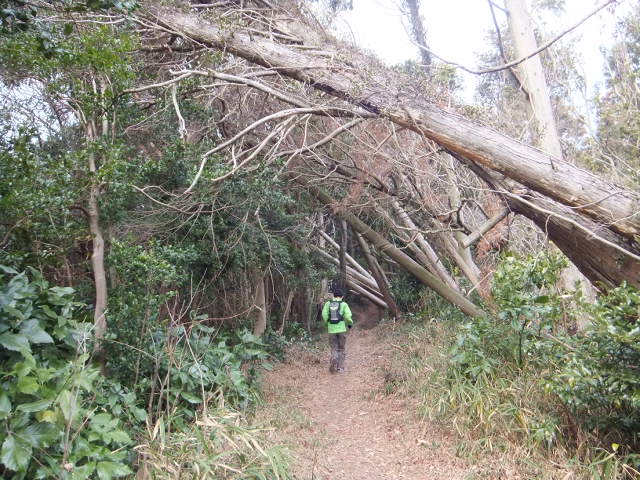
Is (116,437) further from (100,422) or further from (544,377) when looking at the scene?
(544,377)

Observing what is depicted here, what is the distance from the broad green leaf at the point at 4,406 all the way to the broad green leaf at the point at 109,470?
703 millimetres

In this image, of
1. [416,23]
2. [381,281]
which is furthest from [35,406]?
→ [416,23]

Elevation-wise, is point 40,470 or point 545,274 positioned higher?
point 545,274

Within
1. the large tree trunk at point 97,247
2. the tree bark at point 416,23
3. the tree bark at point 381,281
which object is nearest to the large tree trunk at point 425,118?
the large tree trunk at point 97,247

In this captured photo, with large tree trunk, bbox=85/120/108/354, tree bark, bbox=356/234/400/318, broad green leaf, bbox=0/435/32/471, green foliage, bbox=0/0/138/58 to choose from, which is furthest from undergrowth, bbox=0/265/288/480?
tree bark, bbox=356/234/400/318

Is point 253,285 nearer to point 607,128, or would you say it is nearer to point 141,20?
point 141,20

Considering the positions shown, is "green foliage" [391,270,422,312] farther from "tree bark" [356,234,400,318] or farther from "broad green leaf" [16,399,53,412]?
"broad green leaf" [16,399,53,412]

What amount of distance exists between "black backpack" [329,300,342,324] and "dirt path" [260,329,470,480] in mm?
1139

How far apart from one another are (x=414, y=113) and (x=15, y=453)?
4941 mm

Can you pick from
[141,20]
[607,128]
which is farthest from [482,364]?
[607,128]

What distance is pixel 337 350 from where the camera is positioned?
905cm

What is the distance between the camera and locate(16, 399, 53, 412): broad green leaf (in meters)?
3.01

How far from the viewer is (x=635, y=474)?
13.4 ft

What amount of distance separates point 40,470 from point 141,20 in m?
5.78
